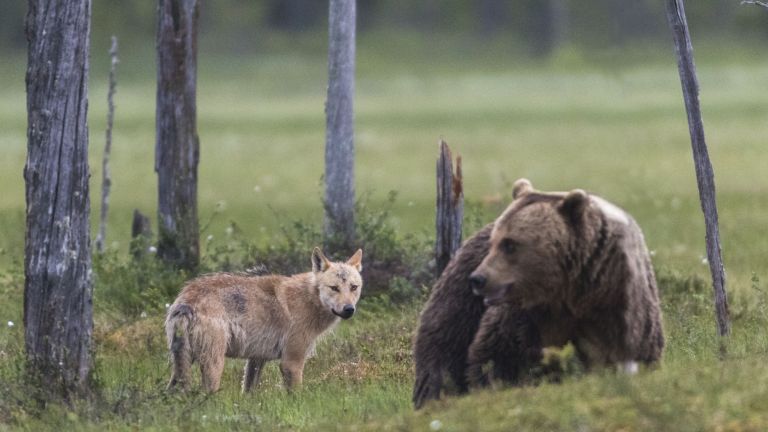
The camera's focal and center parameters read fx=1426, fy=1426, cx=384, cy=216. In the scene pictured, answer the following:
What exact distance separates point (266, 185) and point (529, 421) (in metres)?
23.5

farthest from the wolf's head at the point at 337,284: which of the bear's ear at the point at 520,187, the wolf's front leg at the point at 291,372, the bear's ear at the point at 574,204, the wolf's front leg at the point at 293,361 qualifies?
the bear's ear at the point at 574,204

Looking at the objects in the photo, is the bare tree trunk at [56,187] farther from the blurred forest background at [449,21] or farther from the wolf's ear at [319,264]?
the blurred forest background at [449,21]

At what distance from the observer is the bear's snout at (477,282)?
7.60 m

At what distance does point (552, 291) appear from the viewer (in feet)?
25.0

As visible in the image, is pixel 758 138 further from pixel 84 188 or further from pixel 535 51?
pixel 535 51

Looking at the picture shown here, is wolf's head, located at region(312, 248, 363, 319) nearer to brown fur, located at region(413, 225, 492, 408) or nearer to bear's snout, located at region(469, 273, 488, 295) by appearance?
brown fur, located at region(413, 225, 492, 408)

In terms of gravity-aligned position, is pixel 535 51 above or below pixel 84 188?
above

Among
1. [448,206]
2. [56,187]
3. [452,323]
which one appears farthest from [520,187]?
[448,206]

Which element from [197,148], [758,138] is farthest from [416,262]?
[758,138]

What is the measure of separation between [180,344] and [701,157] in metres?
4.13

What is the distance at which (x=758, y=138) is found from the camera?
124 ft

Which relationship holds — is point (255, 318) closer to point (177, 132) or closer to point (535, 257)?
point (535, 257)

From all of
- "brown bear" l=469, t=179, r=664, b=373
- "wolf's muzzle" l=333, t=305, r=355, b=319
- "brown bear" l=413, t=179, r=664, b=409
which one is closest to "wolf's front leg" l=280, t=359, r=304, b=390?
"wolf's muzzle" l=333, t=305, r=355, b=319

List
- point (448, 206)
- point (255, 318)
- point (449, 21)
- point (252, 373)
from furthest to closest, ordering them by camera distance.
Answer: point (449, 21) → point (448, 206) → point (252, 373) → point (255, 318)
